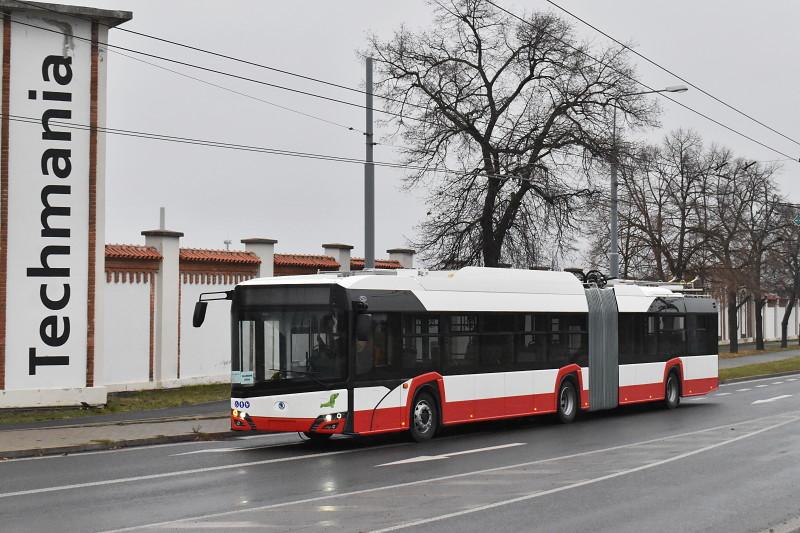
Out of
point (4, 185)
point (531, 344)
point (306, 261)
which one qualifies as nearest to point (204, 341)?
point (306, 261)

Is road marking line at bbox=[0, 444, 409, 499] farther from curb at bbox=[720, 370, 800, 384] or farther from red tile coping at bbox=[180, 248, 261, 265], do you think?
curb at bbox=[720, 370, 800, 384]

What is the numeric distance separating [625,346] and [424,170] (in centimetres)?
1137

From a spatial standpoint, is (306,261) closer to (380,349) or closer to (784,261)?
(380,349)

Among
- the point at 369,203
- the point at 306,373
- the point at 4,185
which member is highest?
the point at 4,185

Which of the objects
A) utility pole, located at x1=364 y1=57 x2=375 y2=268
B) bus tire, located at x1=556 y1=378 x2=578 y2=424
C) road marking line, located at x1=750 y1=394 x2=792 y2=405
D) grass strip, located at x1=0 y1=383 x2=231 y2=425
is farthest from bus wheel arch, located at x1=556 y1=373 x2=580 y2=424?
grass strip, located at x1=0 y1=383 x2=231 y2=425

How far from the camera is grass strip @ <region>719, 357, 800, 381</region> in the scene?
1673 inches

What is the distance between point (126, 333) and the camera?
29.8 m

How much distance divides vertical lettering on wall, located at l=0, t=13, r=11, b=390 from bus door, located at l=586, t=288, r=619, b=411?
12.7 meters

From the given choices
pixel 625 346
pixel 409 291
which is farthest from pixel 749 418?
pixel 409 291

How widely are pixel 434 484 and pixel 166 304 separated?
1928 centimetres

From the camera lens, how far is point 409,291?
18.8 m

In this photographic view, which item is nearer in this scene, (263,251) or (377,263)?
(263,251)

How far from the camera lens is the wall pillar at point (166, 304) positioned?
30.8 metres

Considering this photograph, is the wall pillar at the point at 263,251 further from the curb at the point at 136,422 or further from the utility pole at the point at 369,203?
the curb at the point at 136,422
